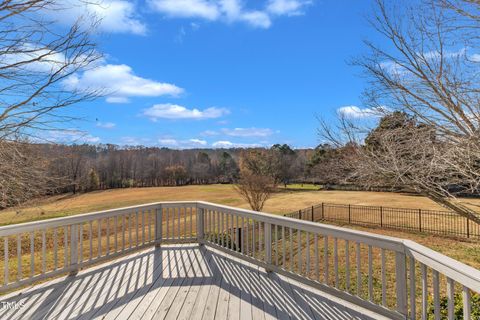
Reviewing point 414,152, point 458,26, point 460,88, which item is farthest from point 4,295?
point 458,26

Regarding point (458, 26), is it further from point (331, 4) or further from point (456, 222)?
point (456, 222)

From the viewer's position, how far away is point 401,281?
2322 millimetres

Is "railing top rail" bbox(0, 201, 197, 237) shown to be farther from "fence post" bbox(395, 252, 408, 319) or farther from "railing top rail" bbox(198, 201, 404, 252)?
"fence post" bbox(395, 252, 408, 319)

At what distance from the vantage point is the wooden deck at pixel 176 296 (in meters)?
2.62

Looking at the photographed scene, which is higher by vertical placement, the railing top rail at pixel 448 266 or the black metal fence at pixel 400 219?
the railing top rail at pixel 448 266

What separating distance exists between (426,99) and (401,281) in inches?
98.1

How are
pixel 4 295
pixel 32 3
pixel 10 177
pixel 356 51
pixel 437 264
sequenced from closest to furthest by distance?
1. pixel 437 264
2. pixel 32 3
3. pixel 4 295
4. pixel 10 177
5. pixel 356 51

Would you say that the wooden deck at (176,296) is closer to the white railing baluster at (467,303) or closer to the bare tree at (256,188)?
the white railing baluster at (467,303)

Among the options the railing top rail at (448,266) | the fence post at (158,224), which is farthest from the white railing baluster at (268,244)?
the fence post at (158,224)

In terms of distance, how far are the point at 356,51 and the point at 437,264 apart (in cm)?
354

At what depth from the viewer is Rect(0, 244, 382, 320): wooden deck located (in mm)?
2621

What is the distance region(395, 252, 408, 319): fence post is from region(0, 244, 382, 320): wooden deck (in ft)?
0.94

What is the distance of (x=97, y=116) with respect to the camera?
385 centimetres

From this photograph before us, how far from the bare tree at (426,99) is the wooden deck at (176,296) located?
1831mm
